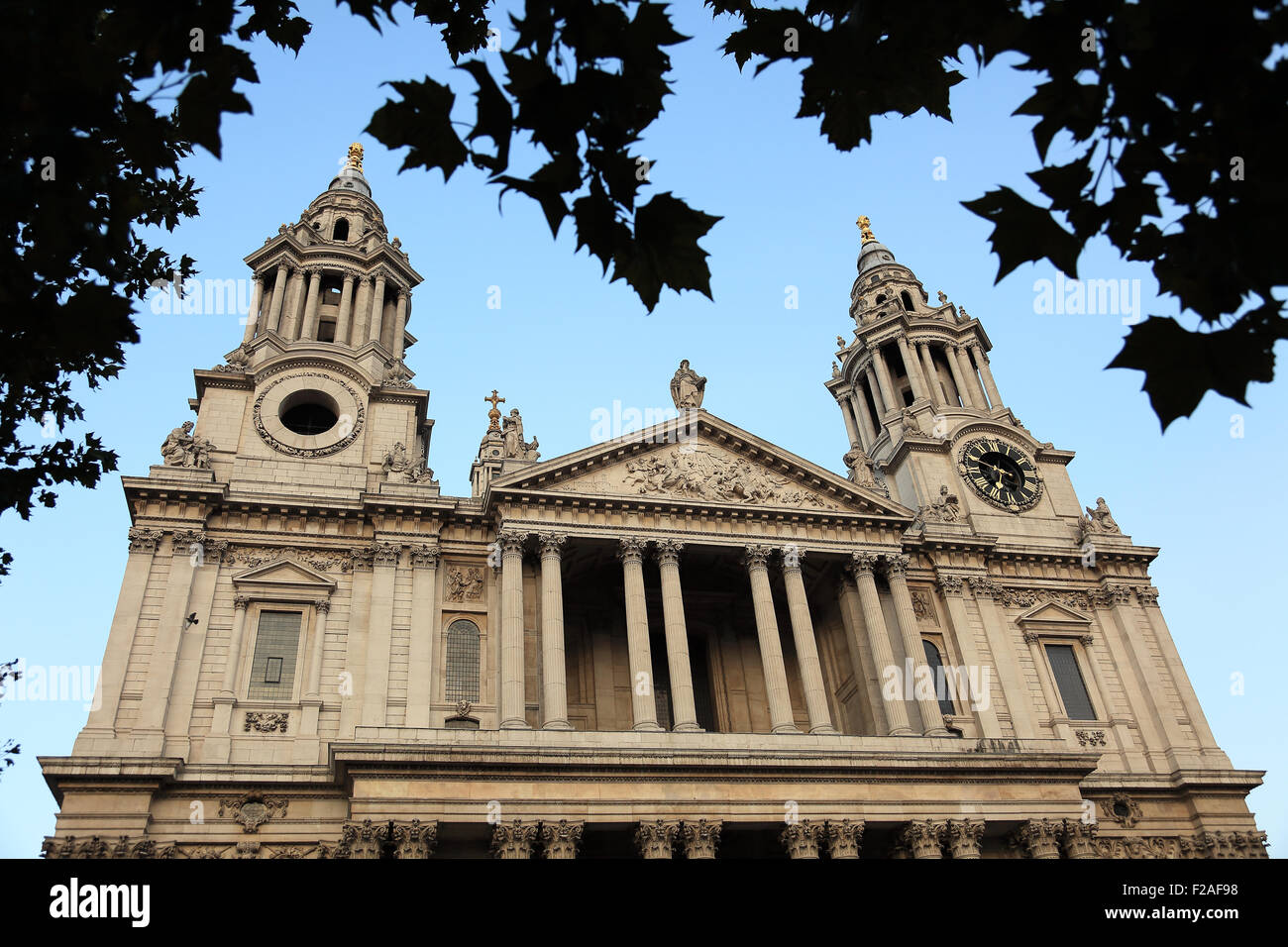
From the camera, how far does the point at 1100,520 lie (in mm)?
36594

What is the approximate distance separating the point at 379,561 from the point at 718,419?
37.0ft

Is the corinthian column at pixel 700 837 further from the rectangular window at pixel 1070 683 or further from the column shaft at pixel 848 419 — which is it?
the column shaft at pixel 848 419

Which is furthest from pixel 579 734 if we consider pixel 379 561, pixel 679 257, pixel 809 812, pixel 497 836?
pixel 679 257

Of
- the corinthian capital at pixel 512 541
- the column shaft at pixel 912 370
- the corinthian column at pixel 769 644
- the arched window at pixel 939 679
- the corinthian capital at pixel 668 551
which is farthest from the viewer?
the column shaft at pixel 912 370

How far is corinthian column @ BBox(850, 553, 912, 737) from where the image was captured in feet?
90.8

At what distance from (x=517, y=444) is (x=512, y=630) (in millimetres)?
6922

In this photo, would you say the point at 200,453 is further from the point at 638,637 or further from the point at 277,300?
the point at 638,637

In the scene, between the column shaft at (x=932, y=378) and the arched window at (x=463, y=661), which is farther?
the column shaft at (x=932, y=378)

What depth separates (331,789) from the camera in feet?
79.7

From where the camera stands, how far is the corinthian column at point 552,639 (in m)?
25.4

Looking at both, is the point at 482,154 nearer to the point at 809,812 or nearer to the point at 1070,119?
the point at 1070,119

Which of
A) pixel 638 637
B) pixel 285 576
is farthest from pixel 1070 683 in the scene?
pixel 285 576

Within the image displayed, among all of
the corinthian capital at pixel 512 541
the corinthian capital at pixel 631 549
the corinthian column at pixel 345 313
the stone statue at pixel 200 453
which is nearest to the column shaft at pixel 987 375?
the corinthian capital at pixel 631 549

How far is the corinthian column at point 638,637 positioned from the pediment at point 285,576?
27.0 feet
